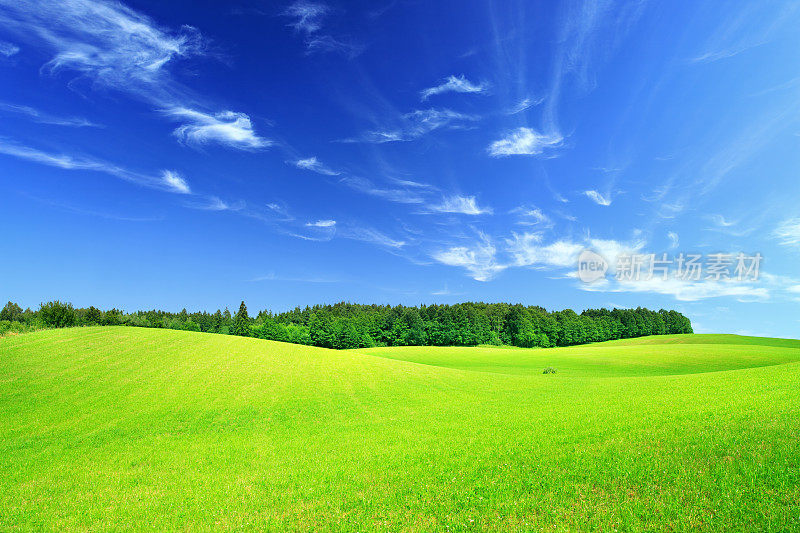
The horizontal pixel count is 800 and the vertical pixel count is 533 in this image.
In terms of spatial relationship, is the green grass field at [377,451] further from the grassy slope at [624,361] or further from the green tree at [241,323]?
the green tree at [241,323]

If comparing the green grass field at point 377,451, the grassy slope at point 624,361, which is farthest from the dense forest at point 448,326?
the green grass field at point 377,451

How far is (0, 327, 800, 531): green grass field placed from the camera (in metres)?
11.2

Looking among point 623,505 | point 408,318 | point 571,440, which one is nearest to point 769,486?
point 623,505

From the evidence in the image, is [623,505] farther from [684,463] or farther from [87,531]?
[87,531]

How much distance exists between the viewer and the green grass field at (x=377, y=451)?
36.9 ft

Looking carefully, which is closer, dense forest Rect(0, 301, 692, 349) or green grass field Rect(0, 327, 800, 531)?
green grass field Rect(0, 327, 800, 531)

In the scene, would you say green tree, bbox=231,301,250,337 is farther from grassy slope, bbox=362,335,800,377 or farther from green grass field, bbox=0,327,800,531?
green grass field, bbox=0,327,800,531

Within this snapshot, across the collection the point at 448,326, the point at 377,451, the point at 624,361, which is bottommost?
the point at 377,451

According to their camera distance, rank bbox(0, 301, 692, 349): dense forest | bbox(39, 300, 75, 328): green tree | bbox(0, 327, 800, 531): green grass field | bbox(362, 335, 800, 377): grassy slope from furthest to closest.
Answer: bbox(0, 301, 692, 349): dense forest → bbox(39, 300, 75, 328): green tree → bbox(362, 335, 800, 377): grassy slope → bbox(0, 327, 800, 531): green grass field

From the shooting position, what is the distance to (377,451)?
20.2 meters

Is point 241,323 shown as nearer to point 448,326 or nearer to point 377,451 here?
point 448,326

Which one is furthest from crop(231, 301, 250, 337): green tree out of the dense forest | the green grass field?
the green grass field

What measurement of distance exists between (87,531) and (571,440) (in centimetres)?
1973

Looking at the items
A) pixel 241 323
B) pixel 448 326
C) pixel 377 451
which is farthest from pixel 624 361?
pixel 241 323
